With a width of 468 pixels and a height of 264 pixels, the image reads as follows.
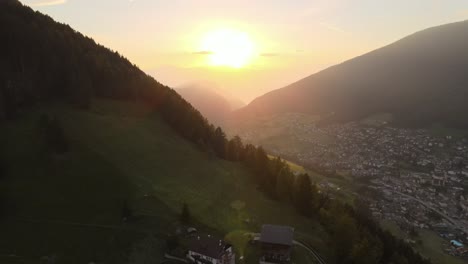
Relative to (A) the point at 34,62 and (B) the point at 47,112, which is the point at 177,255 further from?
(A) the point at 34,62

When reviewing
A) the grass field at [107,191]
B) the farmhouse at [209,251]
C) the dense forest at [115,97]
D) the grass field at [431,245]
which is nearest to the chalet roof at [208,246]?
the farmhouse at [209,251]

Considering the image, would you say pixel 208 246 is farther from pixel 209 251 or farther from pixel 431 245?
pixel 431 245

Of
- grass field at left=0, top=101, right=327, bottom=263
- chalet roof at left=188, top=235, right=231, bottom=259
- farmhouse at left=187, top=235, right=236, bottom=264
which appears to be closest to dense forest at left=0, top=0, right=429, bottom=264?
grass field at left=0, top=101, right=327, bottom=263

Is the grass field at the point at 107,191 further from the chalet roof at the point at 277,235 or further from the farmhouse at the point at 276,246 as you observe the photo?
the farmhouse at the point at 276,246

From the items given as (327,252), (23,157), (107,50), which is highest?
(107,50)

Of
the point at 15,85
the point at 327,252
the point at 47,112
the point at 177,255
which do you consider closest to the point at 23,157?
the point at 47,112
